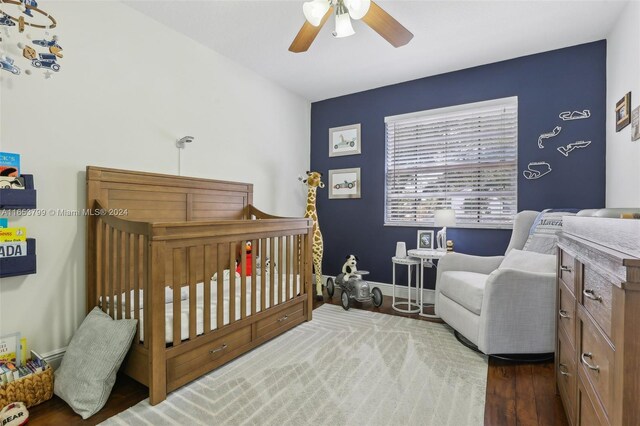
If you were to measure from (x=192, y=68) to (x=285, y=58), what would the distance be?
2.88 feet

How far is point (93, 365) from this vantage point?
1.64 m

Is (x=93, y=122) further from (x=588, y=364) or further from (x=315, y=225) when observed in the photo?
(x=588, y=364)

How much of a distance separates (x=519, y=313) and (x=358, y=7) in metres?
2.11

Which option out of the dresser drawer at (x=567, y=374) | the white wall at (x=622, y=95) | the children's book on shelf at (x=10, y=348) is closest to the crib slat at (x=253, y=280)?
the children's book on shelf at (x=10, y=348)

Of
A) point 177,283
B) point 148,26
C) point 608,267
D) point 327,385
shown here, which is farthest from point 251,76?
point 608,267

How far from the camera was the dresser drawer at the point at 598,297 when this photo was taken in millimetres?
833

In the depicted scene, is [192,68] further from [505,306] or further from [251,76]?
[505,306]

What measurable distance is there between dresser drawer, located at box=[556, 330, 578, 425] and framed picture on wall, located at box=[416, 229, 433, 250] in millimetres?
1766

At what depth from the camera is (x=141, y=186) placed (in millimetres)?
2311

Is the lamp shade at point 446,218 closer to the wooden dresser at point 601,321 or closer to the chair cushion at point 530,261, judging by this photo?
the chair cushion at point 530,261

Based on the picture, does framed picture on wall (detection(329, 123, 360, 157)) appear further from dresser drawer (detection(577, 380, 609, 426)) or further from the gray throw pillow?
dresser drawer (detection(577, 380, 609, 426))

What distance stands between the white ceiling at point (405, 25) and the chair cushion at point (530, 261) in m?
1.80

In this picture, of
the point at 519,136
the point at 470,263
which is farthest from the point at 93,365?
the point at 519,136

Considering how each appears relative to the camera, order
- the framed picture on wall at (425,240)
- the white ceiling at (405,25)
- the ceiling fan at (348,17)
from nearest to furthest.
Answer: the ceiling fan at (348,17) → the white ceiling at (405,25) → the framed picture on wall at (425,240)
